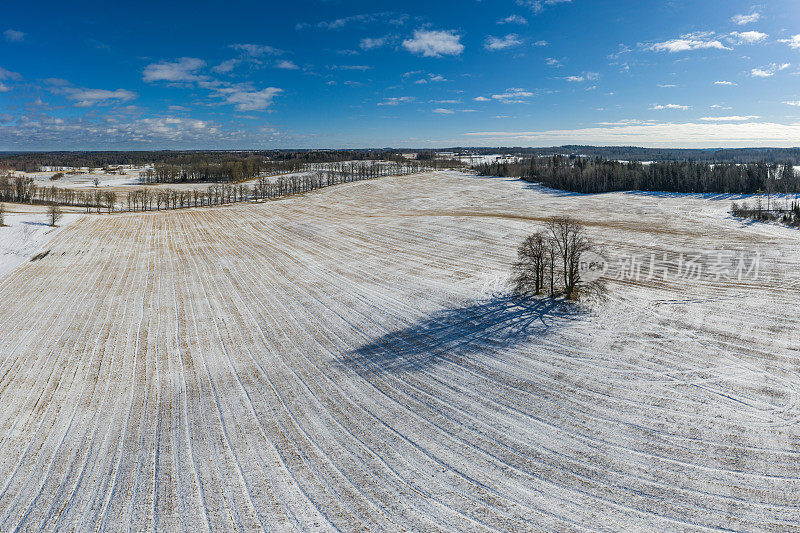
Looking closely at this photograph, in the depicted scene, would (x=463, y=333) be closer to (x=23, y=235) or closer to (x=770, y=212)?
(x=23, y=235)

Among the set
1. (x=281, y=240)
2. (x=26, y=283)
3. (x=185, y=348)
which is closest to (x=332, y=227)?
(x=281, y=240)

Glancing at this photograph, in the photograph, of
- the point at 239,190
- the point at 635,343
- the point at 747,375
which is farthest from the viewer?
the point at 239,190

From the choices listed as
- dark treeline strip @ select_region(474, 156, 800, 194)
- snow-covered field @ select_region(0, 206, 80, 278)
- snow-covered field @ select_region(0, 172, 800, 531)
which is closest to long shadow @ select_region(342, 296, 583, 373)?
snow-covered field @ select_region(0, 172, 800, 531)

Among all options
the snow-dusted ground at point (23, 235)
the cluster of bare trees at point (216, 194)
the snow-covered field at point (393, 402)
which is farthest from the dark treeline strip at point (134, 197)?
the snow-covered field at point (393, 402)

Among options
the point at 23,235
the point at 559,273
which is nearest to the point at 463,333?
the point at 559,273

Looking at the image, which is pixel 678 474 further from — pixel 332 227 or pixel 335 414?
pixel 332 227

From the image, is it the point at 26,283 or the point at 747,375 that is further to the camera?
the point at 26,283
